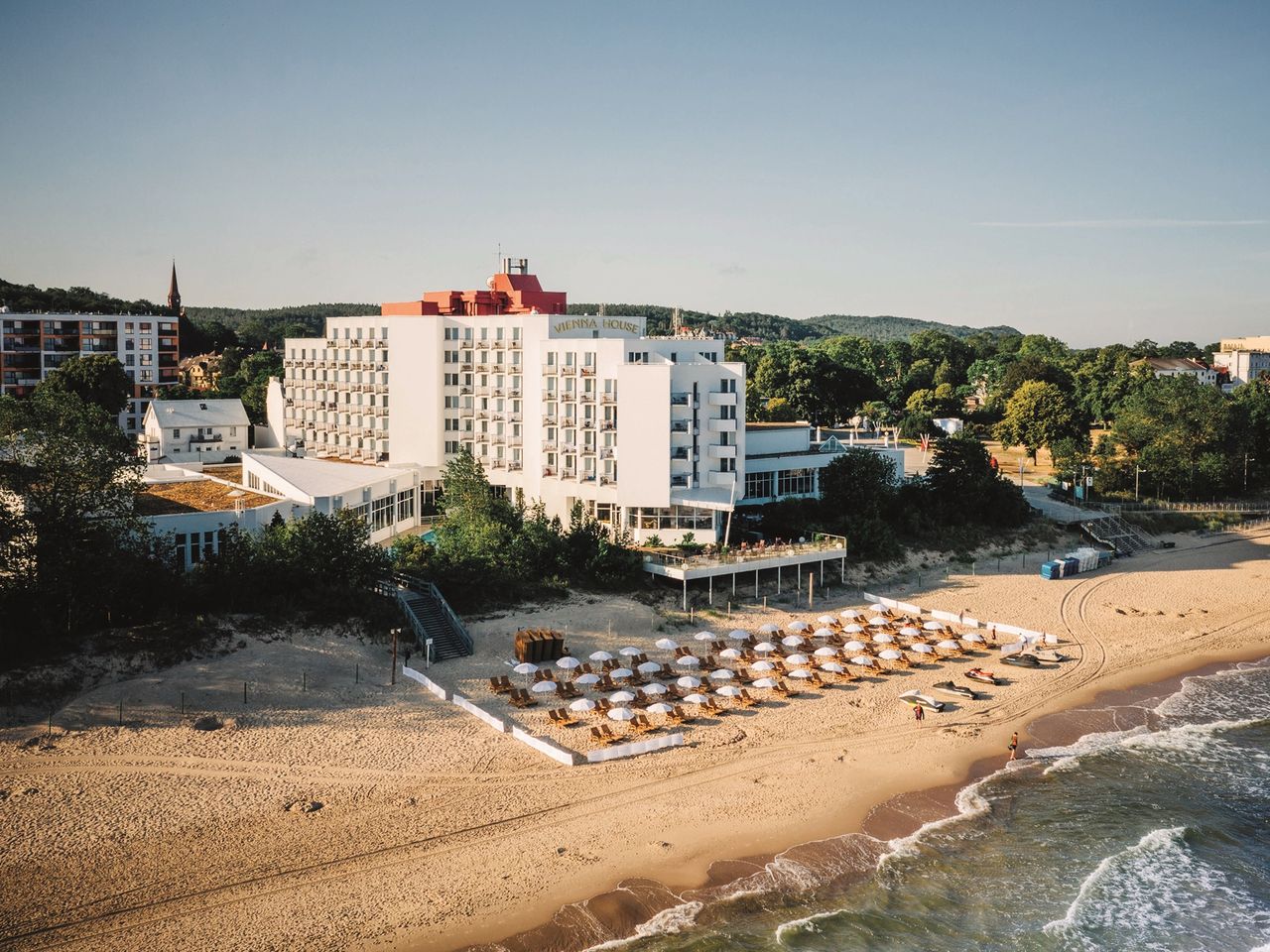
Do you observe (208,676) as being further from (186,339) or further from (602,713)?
(186,339)

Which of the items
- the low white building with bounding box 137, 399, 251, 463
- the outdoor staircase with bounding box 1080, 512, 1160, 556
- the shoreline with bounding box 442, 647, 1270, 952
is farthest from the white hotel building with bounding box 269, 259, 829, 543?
the outdoor staircase with bounding box 1080, 512, 1160, 556

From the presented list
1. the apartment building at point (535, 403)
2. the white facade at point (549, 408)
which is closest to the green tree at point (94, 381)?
the apartment building at point (535, 403)

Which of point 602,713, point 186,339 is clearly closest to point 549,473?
point 602,713

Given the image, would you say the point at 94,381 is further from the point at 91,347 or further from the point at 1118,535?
the point at 1118,535

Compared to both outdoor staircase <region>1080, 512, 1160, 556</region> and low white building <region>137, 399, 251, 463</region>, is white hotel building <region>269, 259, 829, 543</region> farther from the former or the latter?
outdoor staircase <region>1080, 512, 1160, 556</region>

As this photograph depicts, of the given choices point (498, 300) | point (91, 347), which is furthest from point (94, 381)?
point (498, 300)

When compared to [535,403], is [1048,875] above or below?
below
